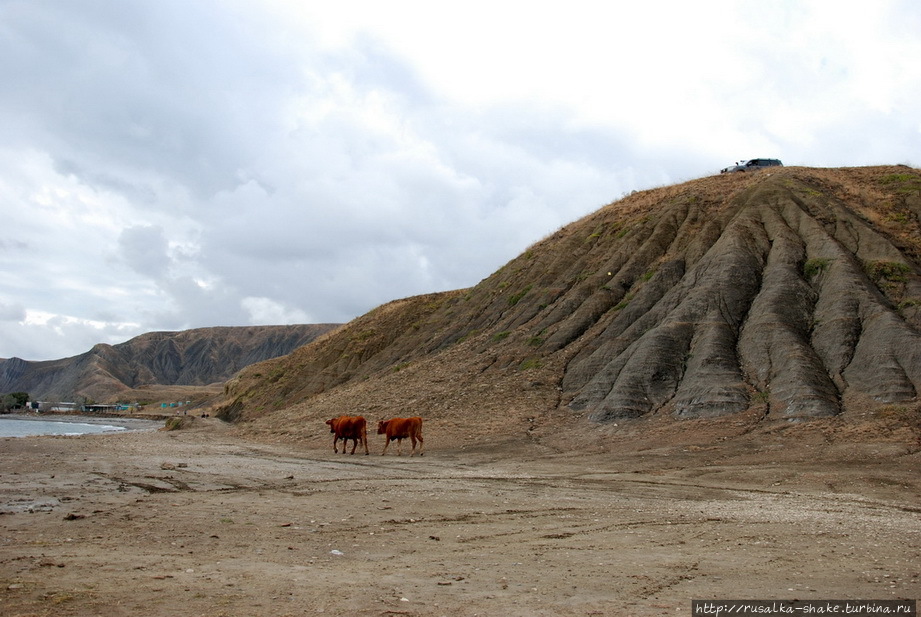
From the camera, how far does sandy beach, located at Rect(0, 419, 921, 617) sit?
25.2 feet

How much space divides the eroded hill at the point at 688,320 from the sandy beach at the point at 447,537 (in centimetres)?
738

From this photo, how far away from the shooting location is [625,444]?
26.6m

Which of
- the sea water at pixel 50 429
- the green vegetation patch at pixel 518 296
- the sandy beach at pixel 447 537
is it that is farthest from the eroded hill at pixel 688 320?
the sea water at pixel 50 429

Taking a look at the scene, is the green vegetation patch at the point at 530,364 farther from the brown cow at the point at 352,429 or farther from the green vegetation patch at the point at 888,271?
the green vegetation patch at the point at 888,271

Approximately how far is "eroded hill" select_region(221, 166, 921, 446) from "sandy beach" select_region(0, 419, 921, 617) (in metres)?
7.38

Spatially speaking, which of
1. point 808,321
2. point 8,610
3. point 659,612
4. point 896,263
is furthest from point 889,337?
point 8,610

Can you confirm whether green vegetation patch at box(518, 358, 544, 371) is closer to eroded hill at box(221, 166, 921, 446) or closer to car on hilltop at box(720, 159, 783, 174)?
eroded hill at box(221, 166, 921, 446)

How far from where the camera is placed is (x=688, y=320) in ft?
112

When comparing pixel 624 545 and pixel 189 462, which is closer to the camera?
pixel 624 545

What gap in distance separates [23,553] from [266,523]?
3757 millimetres

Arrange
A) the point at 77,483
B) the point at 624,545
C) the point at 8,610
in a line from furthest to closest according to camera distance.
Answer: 1. the point at 77,483
2. the point at 624,545
3. the point at 8,610

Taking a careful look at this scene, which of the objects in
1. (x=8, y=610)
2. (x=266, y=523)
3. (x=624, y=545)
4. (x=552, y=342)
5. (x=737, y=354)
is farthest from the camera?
(x=552, y=342)

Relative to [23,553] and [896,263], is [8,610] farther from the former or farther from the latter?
[896,263]

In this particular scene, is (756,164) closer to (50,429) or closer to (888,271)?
(888,271)
